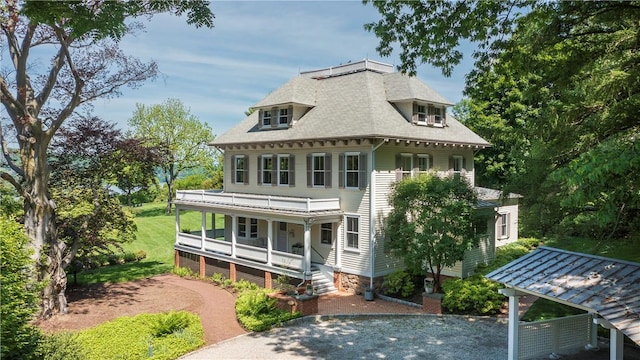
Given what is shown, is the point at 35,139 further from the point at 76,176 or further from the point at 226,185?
the point at 226,185

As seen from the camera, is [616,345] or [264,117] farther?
[264,117]

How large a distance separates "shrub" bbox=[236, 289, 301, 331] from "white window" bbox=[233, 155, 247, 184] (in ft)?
33.5

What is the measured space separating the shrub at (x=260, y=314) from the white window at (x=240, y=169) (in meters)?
10.2

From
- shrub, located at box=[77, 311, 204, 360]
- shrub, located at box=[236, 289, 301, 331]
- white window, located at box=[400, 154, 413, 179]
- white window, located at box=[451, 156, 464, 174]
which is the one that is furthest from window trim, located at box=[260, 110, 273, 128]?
shrub, located at box=[77, 311, 204, 360]

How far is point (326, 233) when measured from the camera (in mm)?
21594

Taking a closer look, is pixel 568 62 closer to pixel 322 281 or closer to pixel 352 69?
pixel 322 281

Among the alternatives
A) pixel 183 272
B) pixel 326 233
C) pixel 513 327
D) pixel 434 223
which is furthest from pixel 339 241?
pixel 513 327

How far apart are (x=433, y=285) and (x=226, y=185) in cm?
1414

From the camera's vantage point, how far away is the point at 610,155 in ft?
21.5

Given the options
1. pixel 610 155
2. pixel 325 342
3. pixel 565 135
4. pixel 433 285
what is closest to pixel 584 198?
pixel 610 155

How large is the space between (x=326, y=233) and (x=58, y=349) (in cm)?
1312

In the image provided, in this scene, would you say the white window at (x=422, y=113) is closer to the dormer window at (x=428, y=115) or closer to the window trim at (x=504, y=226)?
the dormer window at (x=428, y=115)

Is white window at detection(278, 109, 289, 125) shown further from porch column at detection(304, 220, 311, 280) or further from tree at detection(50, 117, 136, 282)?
tree at detection(50, 117, 136, 282)

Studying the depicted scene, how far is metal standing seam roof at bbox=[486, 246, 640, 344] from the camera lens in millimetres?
7856
